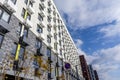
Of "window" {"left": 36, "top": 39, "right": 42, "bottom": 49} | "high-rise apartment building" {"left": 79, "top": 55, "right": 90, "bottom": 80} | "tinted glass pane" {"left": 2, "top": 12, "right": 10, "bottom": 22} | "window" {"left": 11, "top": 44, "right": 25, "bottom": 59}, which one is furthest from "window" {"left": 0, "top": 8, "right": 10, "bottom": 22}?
"high-rise apartment building" {"left": 79, "top": 55, "right": 90, "bottom": 80}

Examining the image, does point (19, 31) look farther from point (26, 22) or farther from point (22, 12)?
point (22, 12)

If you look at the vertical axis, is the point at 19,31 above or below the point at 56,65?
above

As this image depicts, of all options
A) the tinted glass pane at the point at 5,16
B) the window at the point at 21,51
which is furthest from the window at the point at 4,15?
the window at the point at 21,51

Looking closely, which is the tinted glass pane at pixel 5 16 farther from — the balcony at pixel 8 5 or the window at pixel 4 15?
the balcony at pixel 8 5

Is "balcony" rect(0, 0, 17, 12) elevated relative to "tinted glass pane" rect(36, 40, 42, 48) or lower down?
elevated

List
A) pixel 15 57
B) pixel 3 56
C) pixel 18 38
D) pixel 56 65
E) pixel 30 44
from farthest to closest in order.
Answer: pixel 56 65
pixel 30 44
pixel 18 38
pixel 15 57
pixel 3 56

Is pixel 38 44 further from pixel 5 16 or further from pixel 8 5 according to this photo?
pixel 8 5

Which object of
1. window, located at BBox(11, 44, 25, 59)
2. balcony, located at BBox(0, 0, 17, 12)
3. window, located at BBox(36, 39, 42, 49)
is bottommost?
window, located at BBox(11, 44, 25, 59)

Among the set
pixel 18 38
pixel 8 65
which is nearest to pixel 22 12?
pixel 18 38

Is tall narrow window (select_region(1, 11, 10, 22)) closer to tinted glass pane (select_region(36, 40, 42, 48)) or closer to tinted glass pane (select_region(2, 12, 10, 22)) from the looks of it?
tinted glass pane (select_region(2, 12, 10, 22))

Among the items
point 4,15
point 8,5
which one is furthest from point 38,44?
point 8,5

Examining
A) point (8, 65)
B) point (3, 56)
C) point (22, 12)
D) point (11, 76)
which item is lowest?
point (11, 76)

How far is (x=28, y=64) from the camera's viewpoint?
1434 centimetres

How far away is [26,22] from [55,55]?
10749 mm
